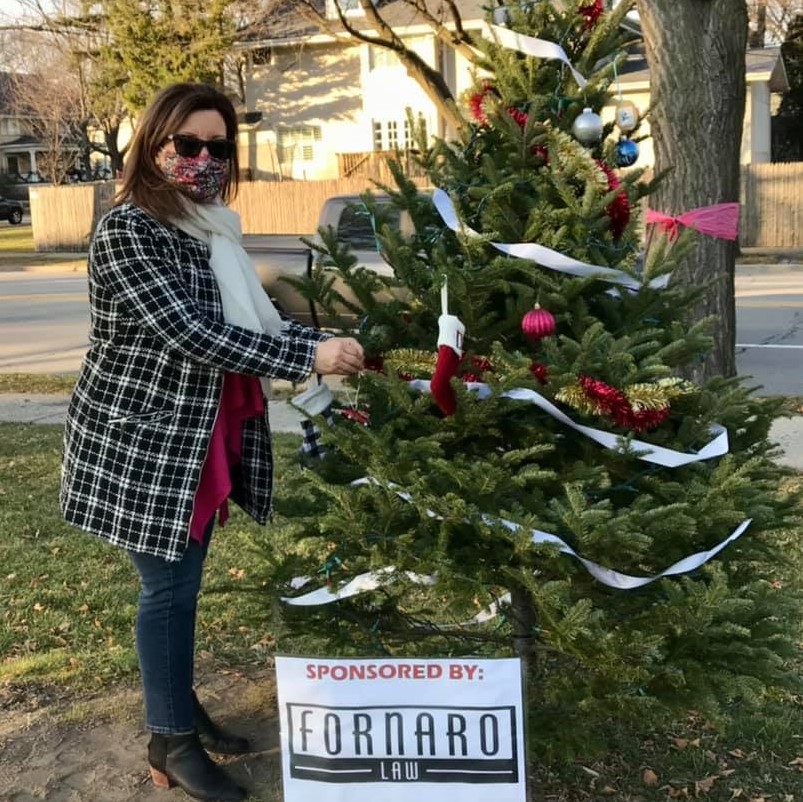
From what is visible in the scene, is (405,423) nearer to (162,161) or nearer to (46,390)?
(162,161)

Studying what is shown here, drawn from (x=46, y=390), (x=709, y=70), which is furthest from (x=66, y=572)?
(x=46, y=390)

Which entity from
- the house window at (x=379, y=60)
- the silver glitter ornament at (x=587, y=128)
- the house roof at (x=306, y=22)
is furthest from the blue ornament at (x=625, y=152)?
the house window at (x=379, y=60)

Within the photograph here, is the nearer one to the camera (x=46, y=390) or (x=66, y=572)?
(x=66, y=572)

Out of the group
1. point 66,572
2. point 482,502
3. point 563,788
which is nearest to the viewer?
point 482,502

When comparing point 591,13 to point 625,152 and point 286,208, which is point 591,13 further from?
point 286,208

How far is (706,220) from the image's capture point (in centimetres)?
323

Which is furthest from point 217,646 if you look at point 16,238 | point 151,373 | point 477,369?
point 16,238

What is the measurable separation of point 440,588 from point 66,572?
3.17m

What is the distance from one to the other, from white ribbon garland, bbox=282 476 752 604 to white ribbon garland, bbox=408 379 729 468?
0.20 meters

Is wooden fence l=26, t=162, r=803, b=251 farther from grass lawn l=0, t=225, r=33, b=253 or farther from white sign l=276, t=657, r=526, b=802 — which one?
white sign l=276, t=657, r=526, b=802

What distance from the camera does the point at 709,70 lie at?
211 inches

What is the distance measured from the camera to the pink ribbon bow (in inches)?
123

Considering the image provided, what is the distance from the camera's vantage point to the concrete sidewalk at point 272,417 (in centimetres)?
694

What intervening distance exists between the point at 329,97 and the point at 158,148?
31.7 m
